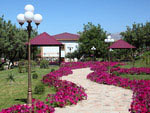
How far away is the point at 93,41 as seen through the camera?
36.8 m

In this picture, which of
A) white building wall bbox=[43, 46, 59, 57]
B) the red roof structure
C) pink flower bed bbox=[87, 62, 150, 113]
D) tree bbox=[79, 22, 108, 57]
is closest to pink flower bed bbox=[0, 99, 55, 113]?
pink flower bed bbox=[87, 62, 150, 113]

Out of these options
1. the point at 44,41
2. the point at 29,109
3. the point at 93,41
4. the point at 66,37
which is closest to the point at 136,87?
the point at 29,109

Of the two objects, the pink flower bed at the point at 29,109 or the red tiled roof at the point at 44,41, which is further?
the red tiled roof at the point at 44,41

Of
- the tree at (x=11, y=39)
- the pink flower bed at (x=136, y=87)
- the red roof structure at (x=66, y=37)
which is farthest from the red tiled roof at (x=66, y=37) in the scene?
the pink flower bed at (x=136, y=87)

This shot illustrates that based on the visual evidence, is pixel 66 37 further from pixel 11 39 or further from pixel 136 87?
pixel 136 87

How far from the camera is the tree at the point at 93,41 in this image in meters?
36.9

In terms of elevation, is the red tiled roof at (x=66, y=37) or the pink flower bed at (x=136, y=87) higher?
the red tiled roof at (x=66, y=37)

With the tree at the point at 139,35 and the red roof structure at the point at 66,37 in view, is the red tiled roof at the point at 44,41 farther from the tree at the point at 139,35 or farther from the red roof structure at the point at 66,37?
the red roof structure at the point at 66,37

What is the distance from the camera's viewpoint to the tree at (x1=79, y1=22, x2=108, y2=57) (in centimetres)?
3688

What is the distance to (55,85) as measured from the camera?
10.5 metres

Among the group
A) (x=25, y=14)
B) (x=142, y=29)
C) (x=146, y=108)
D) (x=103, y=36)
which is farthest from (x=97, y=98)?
(x=142, y=29)

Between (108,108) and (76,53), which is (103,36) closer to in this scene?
(76,53)

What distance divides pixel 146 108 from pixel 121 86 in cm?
554

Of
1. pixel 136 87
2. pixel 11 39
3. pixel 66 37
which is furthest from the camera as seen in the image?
pixel 66 37
